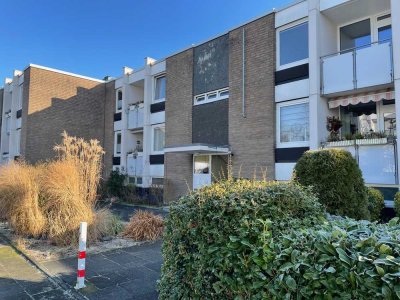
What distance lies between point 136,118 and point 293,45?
1133cm

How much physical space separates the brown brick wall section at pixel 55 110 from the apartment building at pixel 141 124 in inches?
74.2

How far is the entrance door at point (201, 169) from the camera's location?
589 inches

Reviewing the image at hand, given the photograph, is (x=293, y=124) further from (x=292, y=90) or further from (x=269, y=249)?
(x=269, y=249)

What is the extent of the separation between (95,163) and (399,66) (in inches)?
363

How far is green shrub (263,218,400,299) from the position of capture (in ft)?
6.35

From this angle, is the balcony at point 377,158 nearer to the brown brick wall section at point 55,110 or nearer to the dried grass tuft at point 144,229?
the dried grass tuft at point 144,229

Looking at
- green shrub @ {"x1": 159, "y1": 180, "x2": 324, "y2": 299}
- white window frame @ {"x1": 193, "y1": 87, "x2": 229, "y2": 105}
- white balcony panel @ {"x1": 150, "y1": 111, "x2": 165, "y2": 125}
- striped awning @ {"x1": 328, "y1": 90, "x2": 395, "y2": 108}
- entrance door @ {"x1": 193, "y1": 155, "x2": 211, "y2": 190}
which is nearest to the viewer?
green shrub @ {"x1": 159, "y1": 180, "x2": 324, "y2": 299}

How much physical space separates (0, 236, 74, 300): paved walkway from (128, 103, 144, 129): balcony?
14125mm

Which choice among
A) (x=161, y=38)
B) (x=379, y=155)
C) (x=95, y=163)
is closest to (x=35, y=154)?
(x=161, y=38)

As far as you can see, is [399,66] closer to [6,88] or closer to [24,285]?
[24,285]

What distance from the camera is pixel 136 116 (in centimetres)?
2033

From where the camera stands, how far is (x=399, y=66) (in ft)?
30.7

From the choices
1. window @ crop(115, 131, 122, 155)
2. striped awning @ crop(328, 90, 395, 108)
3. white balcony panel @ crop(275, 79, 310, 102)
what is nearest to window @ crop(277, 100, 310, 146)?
white balcony panel @ crop(275, 79, 310, 102)

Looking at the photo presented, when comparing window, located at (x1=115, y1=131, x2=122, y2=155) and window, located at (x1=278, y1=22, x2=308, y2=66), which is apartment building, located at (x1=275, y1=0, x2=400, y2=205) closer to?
window, located at (x1=278, y1=22, x2=308, y2=66)
